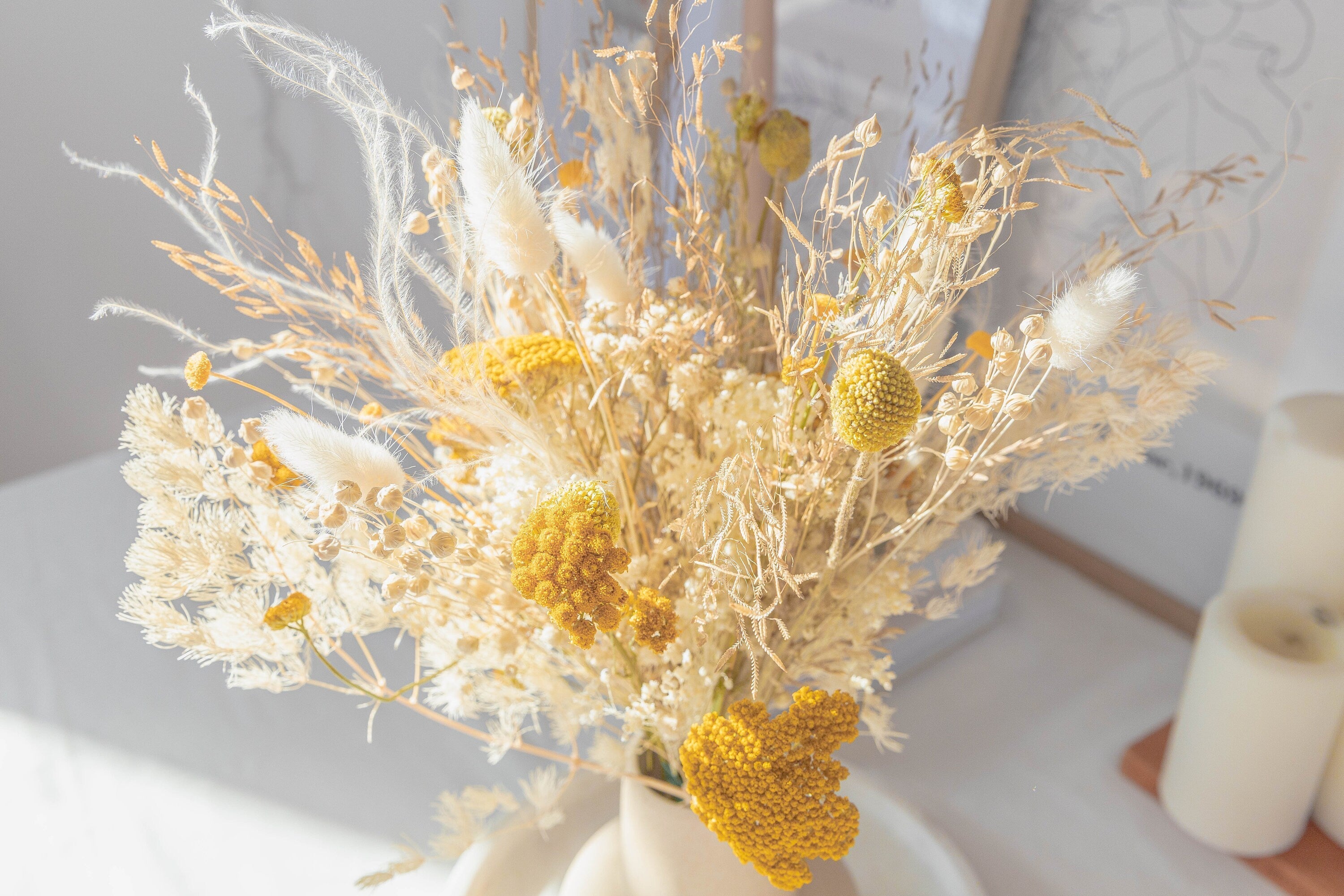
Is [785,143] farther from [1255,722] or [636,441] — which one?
[1255,722]

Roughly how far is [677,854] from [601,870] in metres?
0.08

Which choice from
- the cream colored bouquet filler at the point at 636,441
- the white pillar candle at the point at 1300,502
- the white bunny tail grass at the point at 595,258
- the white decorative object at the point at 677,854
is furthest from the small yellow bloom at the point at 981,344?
the white pillar candle at the point at 1300,502

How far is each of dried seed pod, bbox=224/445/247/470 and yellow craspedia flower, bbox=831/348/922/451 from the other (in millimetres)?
213

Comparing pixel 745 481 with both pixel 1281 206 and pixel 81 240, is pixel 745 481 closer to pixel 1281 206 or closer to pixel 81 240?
pixel 1281 206

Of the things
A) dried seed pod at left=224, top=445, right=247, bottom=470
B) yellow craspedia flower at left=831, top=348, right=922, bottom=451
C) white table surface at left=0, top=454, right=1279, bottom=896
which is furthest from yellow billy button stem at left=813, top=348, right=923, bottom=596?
white table surface at left=0, top=454, right=1279, bottom=896

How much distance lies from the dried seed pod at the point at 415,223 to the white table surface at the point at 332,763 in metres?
0.42

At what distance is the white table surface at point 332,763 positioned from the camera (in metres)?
0.60

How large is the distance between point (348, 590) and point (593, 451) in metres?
0.14

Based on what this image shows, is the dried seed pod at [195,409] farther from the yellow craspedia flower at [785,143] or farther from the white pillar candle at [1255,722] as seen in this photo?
the white pillar candle at [1255,722]

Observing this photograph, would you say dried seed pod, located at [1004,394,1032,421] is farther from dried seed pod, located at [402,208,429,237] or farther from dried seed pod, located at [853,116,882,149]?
dried seed pod, located at [402,208,429,237]

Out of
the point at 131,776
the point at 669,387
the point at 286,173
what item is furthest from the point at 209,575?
the point at 286,173

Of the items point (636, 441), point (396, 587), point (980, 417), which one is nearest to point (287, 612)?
point (396, 587)

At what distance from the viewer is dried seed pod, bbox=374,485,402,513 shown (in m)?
0.32

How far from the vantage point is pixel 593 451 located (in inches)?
16.3
